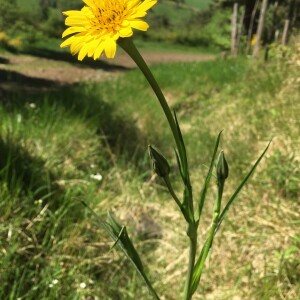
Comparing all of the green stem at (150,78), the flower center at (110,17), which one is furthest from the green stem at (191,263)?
the flower center at (110,17)


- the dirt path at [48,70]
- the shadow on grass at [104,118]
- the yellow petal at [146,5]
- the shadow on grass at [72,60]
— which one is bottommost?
the shadow on grass at [72,60]

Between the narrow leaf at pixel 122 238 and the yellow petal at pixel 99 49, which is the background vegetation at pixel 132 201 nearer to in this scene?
the narrow leaf at pixel 122 238

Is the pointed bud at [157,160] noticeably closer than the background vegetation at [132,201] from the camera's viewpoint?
Yes

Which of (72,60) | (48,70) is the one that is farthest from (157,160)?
(72,60)

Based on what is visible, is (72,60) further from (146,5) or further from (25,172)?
(146,5)

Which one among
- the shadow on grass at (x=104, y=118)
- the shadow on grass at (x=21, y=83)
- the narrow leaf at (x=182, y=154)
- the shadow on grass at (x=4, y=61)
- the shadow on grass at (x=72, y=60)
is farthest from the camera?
the shadow on grass at (x=72, y=60)

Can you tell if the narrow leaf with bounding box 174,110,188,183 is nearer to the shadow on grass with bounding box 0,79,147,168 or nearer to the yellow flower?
the yellow flower

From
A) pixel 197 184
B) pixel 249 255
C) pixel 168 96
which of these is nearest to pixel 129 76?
pixel 168 96

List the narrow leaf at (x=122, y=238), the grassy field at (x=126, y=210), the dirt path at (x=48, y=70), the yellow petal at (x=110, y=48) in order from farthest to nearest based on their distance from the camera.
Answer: the dirt path at (x=48, y=70), the grassy field at (x=126, y=210), the narrow leaf at (x=122, y=238), the yellow petal at (x=110, y=48)

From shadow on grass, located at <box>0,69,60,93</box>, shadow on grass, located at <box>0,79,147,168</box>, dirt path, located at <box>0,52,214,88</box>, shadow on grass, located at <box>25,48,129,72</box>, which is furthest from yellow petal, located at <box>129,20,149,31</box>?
shadow on grass, located at <box>25,48,129,72</box>
